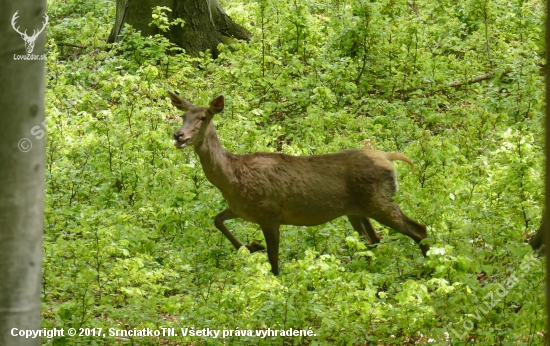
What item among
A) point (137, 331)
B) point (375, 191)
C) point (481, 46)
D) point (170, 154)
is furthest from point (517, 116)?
point (137, 331)

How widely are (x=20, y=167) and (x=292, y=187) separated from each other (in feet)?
18.7

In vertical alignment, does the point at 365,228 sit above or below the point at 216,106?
below

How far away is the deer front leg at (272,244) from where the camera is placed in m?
9.04

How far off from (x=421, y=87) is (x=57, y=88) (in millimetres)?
6374

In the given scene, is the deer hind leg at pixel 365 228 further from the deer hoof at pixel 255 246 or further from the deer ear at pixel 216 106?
the deer ear at pixel 216 106

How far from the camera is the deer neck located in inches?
356

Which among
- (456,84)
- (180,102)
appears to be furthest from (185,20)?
(180,102)

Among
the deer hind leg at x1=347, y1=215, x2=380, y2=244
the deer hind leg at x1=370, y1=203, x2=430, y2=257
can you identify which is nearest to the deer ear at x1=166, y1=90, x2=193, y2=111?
the deer hind leg at x1=347, y1=215, x2=380, y2=244

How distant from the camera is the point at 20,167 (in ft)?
12.1

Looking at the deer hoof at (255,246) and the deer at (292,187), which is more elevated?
the deer at (292,187)

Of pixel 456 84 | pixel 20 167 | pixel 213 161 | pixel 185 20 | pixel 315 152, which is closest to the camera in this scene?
pixel 20 167

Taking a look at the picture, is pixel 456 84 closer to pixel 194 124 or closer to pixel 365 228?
pixel 365 228

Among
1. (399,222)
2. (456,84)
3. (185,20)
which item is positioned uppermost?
(185,20)

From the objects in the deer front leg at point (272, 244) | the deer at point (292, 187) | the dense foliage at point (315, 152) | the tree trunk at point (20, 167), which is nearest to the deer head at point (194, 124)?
the deer at point (292, 187)
